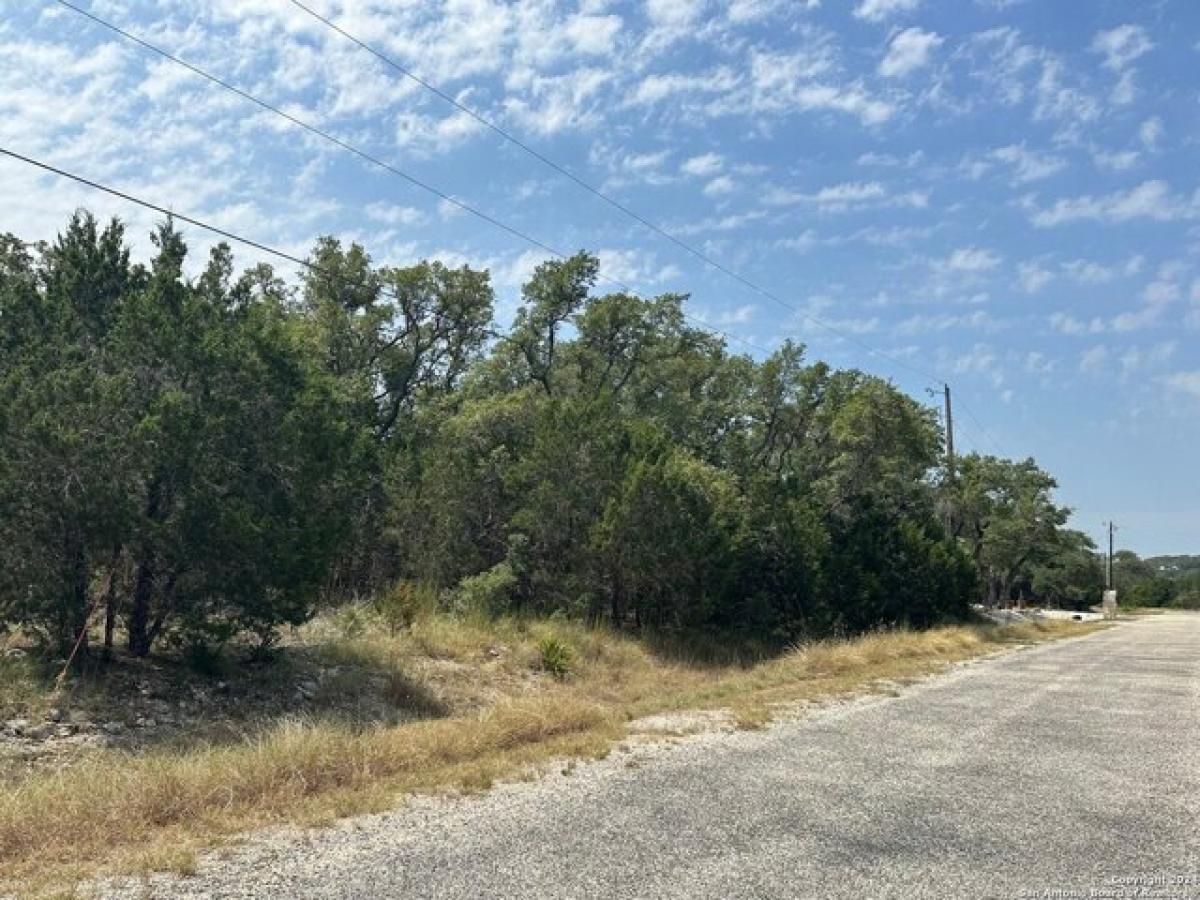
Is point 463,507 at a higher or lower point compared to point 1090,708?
higher

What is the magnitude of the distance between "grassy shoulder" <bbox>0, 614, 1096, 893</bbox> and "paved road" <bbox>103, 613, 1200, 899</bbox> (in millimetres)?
632

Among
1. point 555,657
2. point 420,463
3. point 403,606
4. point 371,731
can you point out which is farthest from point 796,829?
point 420,463

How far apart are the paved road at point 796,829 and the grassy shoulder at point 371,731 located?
632 mm

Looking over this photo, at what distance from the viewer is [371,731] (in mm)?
9891

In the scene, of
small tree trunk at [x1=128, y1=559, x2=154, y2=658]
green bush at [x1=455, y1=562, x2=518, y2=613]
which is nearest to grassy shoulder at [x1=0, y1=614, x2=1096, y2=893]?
green bush at [x1=455, y1=562, x2=518, y2=613]

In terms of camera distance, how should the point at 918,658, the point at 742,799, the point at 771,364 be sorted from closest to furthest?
1. the point at 742,799
2. the point at 918,658
3. the point at 771,364

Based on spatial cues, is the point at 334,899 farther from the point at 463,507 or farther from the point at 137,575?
the point at 463,507

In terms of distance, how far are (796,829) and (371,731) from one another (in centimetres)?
537

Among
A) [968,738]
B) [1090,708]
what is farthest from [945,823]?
[1090,708]

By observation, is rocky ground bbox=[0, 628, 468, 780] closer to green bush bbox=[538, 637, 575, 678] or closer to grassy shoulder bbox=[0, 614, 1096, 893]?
grassy shoulder bbox=[0, 614, 1096, 893]

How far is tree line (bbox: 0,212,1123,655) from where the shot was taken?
43.9 ft

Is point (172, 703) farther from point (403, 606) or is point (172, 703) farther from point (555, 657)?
point (555, 657)

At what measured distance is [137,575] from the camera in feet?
46.8

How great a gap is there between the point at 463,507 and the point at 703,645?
7.85 metres
